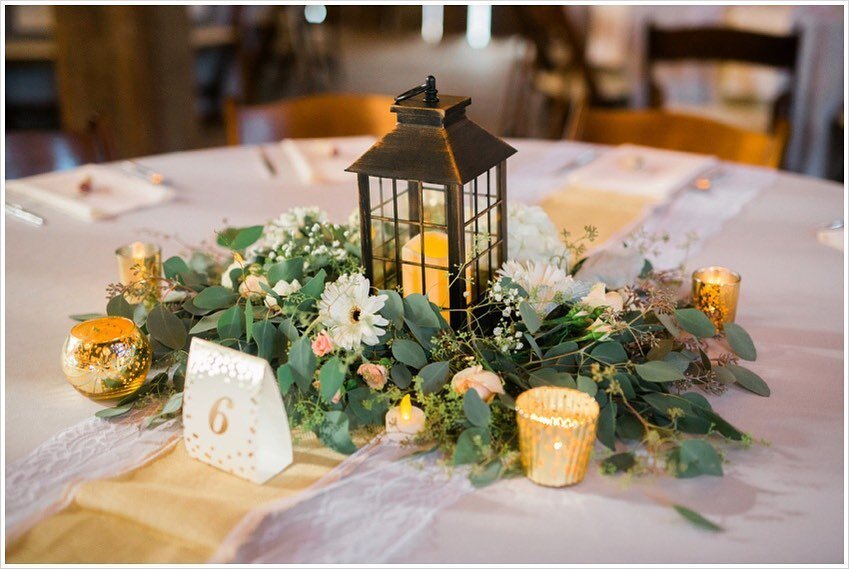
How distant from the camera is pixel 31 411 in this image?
44.3 inches

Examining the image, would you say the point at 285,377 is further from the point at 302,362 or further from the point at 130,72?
the point at 130,72

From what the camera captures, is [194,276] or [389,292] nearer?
[389,292]

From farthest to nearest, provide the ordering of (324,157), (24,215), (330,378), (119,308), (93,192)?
(324,157)
(93,192)
(24,215)
(119,308)
(330,378)

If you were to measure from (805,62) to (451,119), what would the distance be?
292 cm

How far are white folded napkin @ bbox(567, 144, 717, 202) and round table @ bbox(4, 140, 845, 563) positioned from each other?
16 centimetres

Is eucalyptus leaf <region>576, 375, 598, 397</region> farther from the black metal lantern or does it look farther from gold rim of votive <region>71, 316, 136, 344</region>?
gold rim of votive <region>71, 316, 136, 344</region>

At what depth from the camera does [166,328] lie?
1.17 meters

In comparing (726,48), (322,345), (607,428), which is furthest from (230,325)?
(726,48)

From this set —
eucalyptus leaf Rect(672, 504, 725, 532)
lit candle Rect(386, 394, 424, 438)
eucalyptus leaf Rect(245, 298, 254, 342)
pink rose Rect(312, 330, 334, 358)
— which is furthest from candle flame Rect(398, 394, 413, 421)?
eucalyptus leaf Rect(672, 504, 725, 532)

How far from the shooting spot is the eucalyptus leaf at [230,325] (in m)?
1.11

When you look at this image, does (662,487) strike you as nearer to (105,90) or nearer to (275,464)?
(275,464)

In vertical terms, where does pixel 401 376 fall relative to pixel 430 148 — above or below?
below

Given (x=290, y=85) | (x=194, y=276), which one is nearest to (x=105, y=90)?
(x=290, y=85)

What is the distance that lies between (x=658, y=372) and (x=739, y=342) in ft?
0.69
